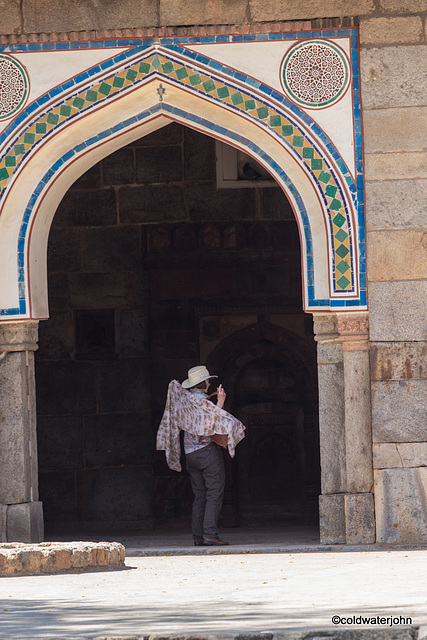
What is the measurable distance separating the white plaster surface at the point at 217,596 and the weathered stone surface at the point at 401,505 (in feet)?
1.03

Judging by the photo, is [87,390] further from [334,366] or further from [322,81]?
[322,81]

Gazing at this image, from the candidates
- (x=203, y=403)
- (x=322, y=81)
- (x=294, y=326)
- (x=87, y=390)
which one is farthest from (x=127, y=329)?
(x=322, y=81)

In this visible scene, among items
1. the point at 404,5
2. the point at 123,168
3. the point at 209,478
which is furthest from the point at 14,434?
the point at 404,5

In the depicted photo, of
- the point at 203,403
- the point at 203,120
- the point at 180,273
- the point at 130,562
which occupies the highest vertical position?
the point at 203,120

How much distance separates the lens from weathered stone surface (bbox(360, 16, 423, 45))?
740cm

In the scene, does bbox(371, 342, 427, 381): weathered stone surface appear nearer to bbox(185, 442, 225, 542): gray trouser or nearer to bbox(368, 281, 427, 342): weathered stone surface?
bbox(368, 281, 427, 342): weathered stone surface

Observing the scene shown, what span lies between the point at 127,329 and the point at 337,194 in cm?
306

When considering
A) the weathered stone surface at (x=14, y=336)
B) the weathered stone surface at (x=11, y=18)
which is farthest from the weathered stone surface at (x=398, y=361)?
the weathered stone surface at (x=11, y=18)

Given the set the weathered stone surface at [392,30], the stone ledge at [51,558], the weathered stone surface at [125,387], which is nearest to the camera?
the stone ledge at [51,558]

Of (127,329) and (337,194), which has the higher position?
(337,194)

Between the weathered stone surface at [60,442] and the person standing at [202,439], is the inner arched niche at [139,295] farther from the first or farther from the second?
the person standing at [202,439]

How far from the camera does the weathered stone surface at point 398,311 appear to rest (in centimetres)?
731

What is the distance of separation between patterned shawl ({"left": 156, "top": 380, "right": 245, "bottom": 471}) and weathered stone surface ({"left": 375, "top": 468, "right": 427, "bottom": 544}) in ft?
3.14

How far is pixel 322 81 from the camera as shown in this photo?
7.39 metres
